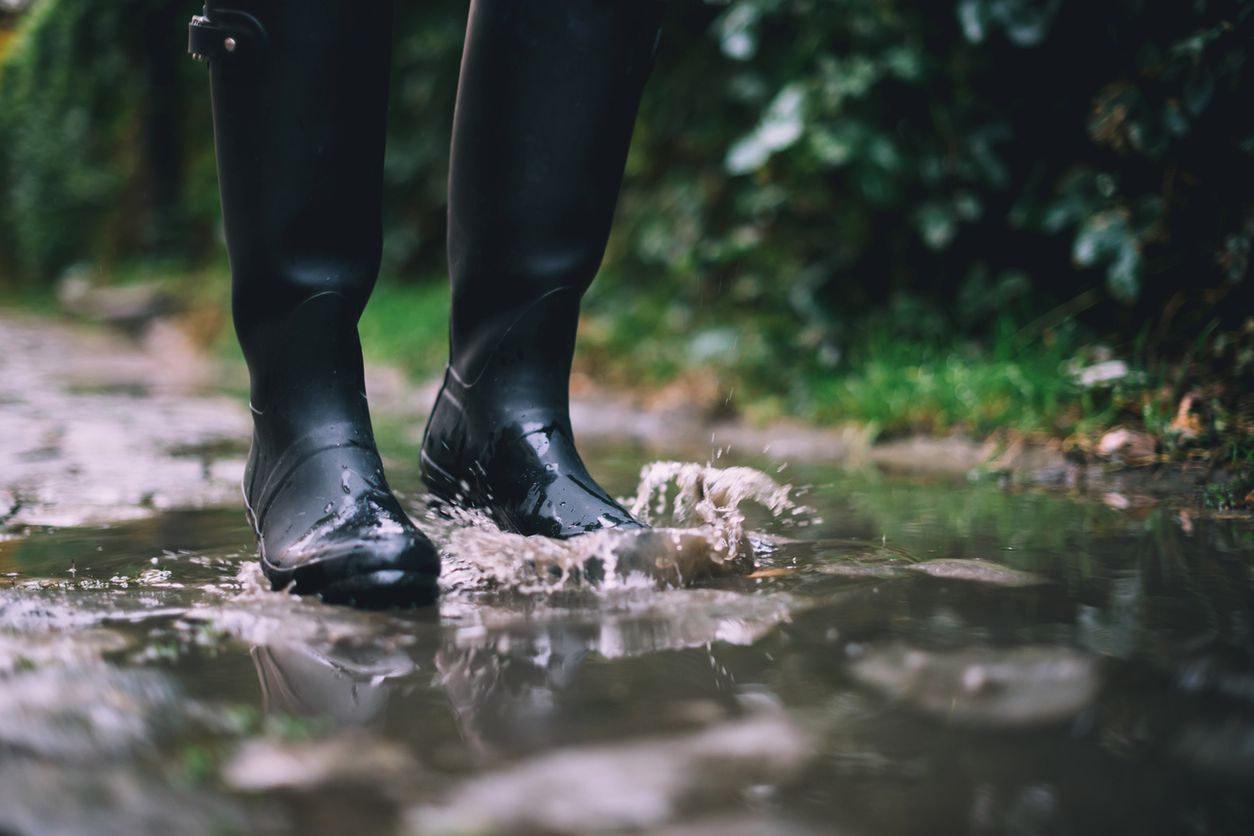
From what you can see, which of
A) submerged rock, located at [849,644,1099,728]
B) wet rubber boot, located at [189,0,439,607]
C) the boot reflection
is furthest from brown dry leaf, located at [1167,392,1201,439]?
the boot reflection

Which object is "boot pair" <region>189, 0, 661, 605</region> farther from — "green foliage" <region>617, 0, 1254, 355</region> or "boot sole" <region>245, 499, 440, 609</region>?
"green foliage" <region>617, 0, 1254, 355</region>

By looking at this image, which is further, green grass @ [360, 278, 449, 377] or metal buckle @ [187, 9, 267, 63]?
green grass @ [360, 278, 449, 377]

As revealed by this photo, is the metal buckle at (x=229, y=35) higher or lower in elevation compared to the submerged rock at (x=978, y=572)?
higher

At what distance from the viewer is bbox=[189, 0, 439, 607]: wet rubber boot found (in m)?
1.13

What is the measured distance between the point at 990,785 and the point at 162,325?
7.32 m

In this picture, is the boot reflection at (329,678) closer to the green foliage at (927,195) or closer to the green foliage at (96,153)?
the green foliage at (927,195)

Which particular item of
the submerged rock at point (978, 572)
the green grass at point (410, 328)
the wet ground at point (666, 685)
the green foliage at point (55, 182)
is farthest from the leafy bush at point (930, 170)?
the green foliage at point (55, 182)

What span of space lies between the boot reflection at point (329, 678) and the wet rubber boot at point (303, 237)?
0.23 meters

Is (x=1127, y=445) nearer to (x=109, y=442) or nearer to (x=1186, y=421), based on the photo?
(x=1186, y=421)

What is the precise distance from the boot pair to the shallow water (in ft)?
0.39

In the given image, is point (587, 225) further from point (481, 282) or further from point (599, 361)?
point (599, 361)

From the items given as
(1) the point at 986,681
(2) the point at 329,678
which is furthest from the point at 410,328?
(1) the point at 986,681

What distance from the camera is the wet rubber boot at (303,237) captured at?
1130mm

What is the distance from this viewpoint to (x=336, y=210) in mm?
1207
